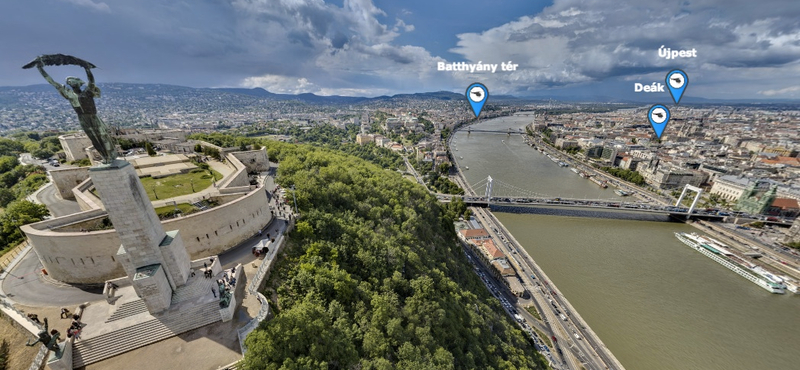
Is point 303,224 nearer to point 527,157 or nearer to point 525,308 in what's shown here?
point 525,308

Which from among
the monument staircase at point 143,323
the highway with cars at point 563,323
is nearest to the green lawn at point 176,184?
the monument staircase at point 143,323

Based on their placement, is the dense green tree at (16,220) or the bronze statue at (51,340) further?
the dense green tree at (16,220)

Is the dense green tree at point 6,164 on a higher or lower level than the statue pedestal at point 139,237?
lower

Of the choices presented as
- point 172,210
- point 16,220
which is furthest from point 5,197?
point 172,210

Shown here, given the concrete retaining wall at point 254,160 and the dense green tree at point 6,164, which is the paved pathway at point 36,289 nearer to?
the concrete retaining wall at point 254,160

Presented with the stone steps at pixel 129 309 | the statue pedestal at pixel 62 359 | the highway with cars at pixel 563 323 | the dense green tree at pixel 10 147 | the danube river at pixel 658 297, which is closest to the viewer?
the statue pedestal at pixel 62 359

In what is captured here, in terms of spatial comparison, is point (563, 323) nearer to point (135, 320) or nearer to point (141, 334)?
point (141, 334)
